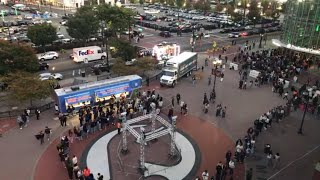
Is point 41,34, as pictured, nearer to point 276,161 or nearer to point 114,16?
point 114,16

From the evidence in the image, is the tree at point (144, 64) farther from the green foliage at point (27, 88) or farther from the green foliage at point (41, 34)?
the green foliage at point (41, 34)

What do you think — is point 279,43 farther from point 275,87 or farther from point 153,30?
point 153,30

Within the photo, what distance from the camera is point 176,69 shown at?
39938 mm

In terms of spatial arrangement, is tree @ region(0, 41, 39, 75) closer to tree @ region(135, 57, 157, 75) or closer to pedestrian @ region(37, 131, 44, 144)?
tree @ region(135, 57, 157, 75)

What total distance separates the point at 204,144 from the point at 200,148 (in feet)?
2.53

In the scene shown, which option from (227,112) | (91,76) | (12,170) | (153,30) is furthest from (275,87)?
(153,30)

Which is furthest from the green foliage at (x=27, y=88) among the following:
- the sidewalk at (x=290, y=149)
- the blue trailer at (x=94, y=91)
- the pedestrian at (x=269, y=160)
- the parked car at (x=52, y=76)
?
the pedestrian at (x=269, y=160)

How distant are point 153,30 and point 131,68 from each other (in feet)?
131

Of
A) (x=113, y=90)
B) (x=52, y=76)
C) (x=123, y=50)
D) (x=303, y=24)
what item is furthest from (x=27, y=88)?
(x=303, y=24)

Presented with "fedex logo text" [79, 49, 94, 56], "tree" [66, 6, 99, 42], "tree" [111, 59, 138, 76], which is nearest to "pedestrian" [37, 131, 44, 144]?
"tree" [111, 59, 138, 76]

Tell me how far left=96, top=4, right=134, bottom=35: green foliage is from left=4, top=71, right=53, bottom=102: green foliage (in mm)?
22034

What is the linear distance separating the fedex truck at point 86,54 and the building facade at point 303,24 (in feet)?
105

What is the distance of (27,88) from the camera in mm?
30562

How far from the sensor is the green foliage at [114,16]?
167 feet
